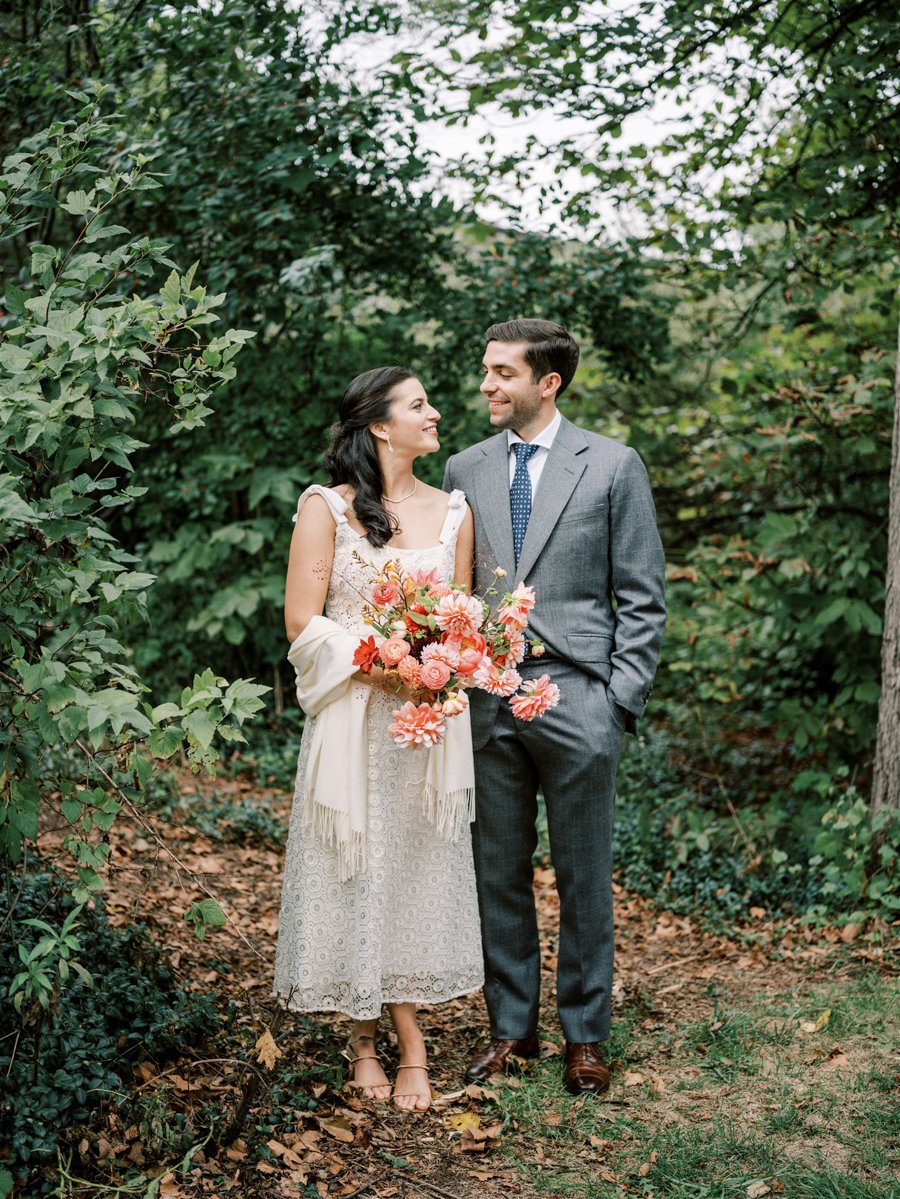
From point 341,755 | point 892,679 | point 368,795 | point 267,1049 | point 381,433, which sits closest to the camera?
point 267,1049

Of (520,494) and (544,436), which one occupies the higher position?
(544,436)

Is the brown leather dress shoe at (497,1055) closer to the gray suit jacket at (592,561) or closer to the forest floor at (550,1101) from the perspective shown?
the forest floor at (550,1101)

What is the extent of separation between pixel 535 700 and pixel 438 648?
0.40 meters

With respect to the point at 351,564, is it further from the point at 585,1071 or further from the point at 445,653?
the point at 585,1071

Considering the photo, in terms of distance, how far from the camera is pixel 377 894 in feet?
11.6

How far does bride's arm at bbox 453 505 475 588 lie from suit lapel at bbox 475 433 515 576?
0.05 metres

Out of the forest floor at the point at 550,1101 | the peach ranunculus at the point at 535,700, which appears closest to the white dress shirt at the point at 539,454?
the peach ranunculus at the point at 535,700

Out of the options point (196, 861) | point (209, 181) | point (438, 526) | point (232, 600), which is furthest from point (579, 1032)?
point (209, 181)

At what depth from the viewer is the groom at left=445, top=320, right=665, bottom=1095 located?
3691 mm

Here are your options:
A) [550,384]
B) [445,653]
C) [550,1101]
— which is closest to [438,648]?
[445,653]

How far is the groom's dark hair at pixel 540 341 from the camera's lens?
375cm

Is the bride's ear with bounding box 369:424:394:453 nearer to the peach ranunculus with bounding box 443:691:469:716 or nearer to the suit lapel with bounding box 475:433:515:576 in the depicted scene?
the suit lapel with bounding box 475:433:515:576

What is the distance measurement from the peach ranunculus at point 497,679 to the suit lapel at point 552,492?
55 cm

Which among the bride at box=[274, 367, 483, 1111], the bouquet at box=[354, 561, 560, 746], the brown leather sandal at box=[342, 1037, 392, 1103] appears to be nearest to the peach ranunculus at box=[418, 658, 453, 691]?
the bouquet at box=[354, 561, 560, 746]
